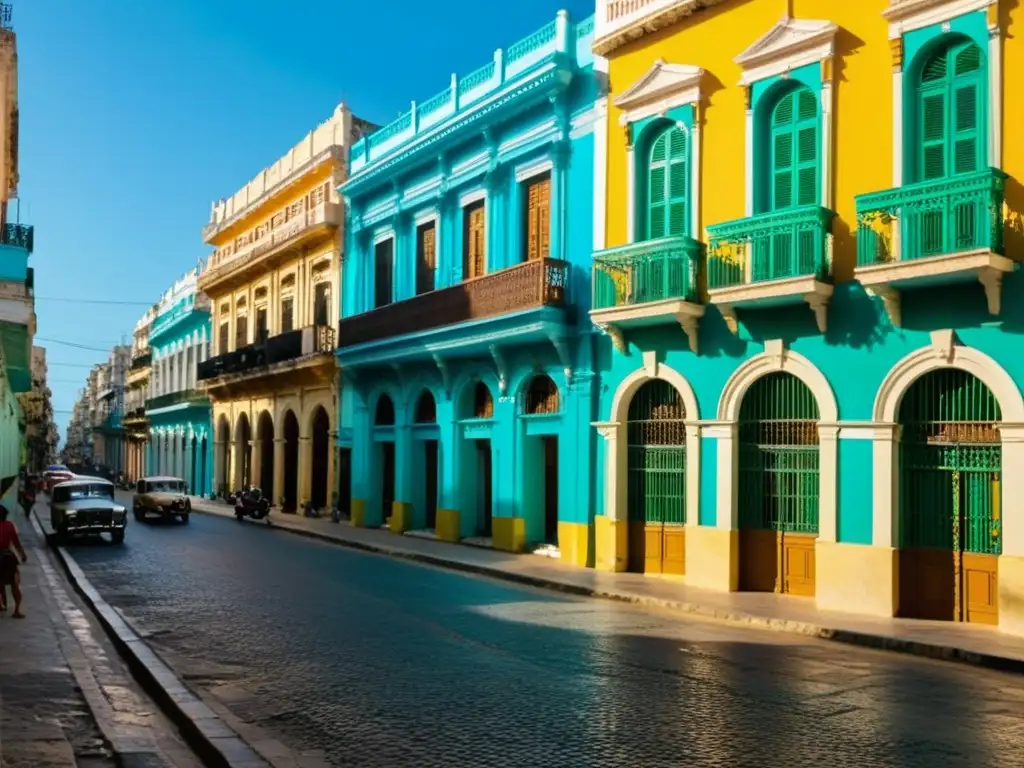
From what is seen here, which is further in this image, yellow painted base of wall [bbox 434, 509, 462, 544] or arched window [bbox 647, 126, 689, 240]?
yellow painted base of wall [bbox 434, 509, 462, 544]

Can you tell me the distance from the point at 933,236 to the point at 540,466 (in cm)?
1009

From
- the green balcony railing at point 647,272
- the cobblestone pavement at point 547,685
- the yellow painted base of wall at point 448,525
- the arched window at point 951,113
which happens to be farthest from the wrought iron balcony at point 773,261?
the yellow painted base of wall at point 448,525

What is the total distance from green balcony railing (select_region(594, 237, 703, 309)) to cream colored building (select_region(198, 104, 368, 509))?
1372cm

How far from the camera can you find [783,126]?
15039 mm

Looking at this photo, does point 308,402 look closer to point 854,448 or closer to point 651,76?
point 651,76

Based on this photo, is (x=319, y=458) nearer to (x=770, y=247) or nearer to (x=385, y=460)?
(x=385, y=460)

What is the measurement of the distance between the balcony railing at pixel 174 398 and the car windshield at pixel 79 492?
766 inches

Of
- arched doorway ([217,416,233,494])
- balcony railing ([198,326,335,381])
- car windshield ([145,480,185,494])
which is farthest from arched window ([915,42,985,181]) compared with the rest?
arched doorway ([217,416,233,494])

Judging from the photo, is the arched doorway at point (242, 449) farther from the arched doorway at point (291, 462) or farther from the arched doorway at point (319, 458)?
the arched doorway at point (319, 458)

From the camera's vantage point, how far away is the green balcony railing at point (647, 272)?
15867 millimetres

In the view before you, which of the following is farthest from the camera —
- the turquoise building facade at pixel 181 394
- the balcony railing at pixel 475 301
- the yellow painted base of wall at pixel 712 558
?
the turquoise building facade at pixel 181 394

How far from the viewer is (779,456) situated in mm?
15117

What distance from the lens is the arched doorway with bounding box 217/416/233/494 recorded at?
4112 cm

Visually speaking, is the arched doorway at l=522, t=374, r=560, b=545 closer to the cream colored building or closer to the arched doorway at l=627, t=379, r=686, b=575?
the arched doorway at l=627, t=379, r=686, b=575
